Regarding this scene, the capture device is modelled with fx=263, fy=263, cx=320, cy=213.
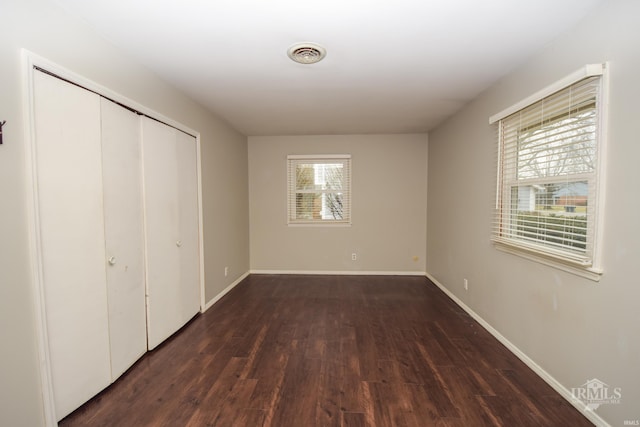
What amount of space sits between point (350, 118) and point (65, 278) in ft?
10.8

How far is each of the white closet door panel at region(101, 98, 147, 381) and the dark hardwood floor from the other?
0.27m

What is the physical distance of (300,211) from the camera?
188 inches

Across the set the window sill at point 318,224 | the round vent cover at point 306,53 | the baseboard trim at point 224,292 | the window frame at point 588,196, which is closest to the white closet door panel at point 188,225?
the baseboard trim at point 224,292

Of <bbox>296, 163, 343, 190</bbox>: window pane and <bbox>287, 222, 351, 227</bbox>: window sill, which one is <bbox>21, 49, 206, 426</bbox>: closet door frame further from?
<bbox>287, 222, 351, 227</bbox>: window sill

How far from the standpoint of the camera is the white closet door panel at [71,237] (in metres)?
1.47

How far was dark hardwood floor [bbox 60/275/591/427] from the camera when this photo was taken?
160 centimetres

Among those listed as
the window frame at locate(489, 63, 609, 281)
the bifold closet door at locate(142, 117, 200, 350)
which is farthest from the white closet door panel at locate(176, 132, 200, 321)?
the window frame at locate(489, 63, 609, 281)

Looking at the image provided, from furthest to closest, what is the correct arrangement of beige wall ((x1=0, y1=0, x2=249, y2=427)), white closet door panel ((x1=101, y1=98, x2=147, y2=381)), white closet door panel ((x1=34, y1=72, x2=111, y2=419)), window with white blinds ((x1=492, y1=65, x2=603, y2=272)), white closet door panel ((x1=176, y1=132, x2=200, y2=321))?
1. white closet door panel ((x1=176, y1=132, x2=200, y2=321))
2. white closet door panel ((x1=101, y1=98, x2=147, y2=381))
3. window with white blinds ((x1=492, y1=65, x2=603, y2=272))
4. white closet door panel ((x1=34, y1=72, x2=111, y2=419))
5. beige wall ((x1=0, y1=0, x2=249, y2=427))

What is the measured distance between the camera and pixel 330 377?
6.40ft

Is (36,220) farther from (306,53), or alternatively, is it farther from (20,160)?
(306,53)

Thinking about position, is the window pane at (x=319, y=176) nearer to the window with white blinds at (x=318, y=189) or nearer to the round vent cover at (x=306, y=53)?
the window with white blinds at (x=318, y=189)

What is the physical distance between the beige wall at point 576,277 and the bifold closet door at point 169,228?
3146 millimetres

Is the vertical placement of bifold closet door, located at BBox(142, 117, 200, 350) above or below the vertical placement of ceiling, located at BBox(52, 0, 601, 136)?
below

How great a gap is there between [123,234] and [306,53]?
1.95 meters
